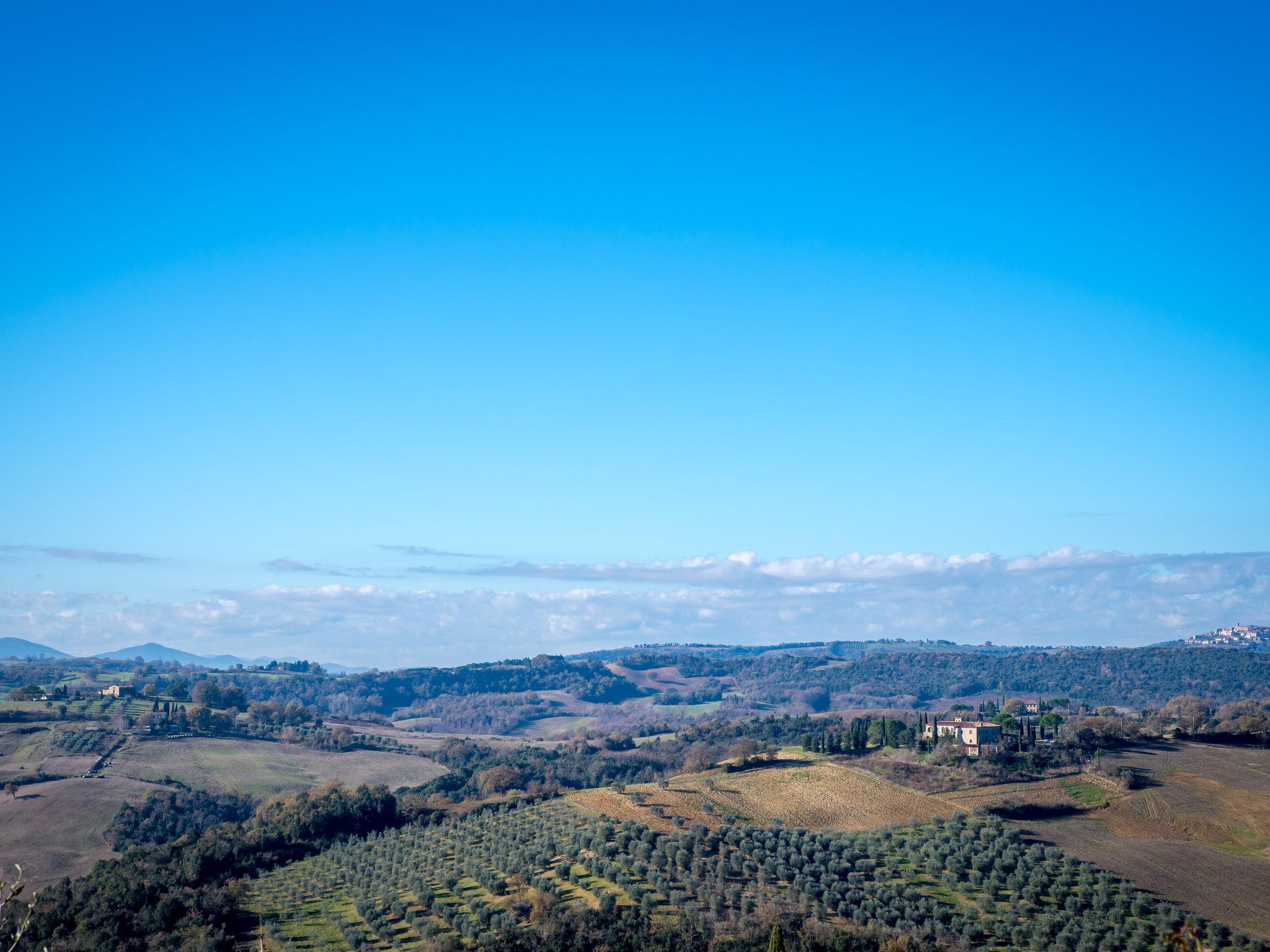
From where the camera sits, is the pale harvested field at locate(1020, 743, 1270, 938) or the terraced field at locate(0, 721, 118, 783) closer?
the pale harvested field at locate(1020, 743, 1270, 938)

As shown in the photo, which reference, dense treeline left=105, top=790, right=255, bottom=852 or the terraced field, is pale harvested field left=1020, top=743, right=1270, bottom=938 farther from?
the terraced field

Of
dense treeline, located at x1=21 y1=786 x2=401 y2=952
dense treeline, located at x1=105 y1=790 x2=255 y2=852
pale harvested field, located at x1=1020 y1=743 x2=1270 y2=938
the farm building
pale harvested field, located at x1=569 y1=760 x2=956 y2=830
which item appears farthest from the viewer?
the farm building

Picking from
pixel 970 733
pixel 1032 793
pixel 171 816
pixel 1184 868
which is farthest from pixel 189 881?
pixel 970 733

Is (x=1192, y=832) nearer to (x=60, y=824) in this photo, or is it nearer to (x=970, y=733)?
(x=970, y=733)

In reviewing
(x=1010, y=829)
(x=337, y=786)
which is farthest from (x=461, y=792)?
(x=1010, y=829)

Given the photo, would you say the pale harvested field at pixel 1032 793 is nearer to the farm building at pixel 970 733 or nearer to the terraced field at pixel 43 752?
the farm building at pixel 970 733

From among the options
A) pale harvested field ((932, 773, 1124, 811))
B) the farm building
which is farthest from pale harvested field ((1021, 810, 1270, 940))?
the farm building

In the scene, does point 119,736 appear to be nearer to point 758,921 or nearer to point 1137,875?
point 758,921
